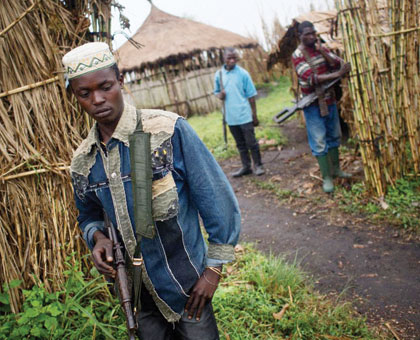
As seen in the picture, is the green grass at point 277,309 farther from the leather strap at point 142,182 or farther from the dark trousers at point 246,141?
the dark trousers at point 246,141

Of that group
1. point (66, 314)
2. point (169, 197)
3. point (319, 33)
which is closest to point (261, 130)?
point (319, 33)

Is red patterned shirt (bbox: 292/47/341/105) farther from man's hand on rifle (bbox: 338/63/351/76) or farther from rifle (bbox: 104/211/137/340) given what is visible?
rifle (bbox: 104/211/137/340)

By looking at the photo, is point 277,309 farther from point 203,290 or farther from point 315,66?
point 315,66

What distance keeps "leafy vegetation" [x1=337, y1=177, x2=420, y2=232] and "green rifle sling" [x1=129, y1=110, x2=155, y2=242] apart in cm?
322

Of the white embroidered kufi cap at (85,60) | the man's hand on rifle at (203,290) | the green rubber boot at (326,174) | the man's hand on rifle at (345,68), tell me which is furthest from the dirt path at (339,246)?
the white embroidered kufi cap at (85,60)

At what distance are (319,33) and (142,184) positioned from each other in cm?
567

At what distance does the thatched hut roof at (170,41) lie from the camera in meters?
14.5

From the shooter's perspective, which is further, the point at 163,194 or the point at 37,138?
the point at 37,138

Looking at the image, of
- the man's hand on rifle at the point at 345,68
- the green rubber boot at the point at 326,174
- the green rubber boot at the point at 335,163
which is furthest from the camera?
the green rubber boot at the point at 335,163

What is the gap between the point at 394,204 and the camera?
404 centimetres

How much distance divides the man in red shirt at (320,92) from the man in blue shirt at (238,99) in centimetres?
136

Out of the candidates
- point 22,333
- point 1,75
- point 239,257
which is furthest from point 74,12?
point 239,257

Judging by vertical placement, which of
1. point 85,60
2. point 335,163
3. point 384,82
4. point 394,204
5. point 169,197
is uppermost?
point 85,60

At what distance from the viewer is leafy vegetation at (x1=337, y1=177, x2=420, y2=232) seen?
3770 millimetres
